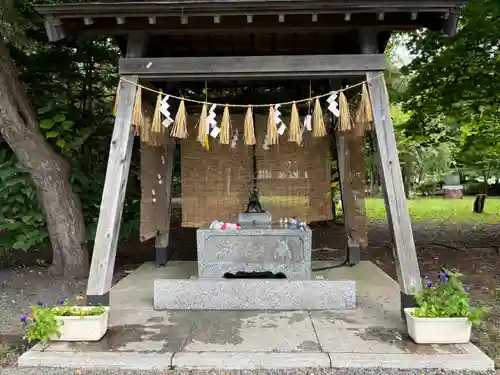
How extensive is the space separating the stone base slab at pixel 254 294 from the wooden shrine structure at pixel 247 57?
616mm

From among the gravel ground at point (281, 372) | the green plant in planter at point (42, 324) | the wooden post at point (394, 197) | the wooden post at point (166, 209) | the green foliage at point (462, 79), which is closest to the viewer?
the gravel ground at point (281, 372)

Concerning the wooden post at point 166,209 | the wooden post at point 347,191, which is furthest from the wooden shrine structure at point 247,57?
the wooden post at point 166,209

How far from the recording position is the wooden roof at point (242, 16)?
149 inches

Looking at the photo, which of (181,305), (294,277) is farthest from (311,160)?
(181,305)

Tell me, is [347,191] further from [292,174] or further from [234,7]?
[234,7]

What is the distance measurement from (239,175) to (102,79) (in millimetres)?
2830

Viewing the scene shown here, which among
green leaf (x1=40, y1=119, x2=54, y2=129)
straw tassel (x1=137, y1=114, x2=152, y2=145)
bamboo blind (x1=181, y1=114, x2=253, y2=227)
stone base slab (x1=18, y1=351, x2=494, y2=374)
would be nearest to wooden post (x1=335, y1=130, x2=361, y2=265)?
bamboo blind (x1=181, y1=114, x2=253, y2=227)

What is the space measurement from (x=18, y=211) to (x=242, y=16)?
12.9 ft

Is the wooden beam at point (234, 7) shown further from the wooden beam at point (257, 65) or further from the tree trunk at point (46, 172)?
the tree trunk at point (46, 172)

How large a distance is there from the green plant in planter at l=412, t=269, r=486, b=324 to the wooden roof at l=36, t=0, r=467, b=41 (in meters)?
2.35

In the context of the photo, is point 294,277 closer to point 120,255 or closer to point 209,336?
point 209,336

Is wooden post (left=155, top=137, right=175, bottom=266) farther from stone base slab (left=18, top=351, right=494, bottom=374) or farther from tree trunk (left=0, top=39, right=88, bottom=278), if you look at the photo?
stone base slab (left=18, top=351, right=494, bottom=374)

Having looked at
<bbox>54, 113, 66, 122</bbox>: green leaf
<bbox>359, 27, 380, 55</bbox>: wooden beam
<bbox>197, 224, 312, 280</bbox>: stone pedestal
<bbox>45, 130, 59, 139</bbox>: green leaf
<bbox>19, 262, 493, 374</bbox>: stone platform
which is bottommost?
<bbox>19, 262, 493, 374</bbox>: stone platform

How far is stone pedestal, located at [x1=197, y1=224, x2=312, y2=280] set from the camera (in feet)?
14.5
